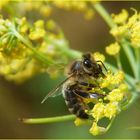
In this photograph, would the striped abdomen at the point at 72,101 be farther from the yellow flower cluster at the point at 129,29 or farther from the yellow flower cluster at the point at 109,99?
the yellow flower cluster at the point at 129,29

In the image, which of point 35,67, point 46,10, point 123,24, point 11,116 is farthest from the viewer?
point 11,116

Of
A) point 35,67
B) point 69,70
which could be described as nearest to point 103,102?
point 69,70

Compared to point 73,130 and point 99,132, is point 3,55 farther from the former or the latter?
point 73,130

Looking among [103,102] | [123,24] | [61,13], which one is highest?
[123,24]

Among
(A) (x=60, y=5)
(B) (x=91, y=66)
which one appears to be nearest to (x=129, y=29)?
(B) (x=91, y=66)

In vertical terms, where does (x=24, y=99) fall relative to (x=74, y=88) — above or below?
below

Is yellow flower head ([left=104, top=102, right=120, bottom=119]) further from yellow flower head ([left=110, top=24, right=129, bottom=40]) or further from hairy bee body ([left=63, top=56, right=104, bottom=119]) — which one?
yellow flower head ([left=110, top=24, right=129, bottom=40])

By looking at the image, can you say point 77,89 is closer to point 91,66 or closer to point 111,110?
point 91,66
